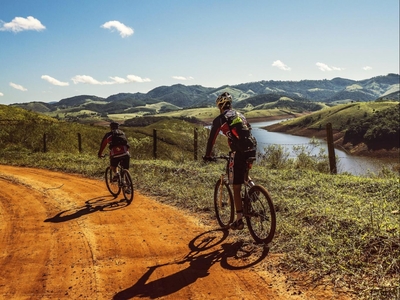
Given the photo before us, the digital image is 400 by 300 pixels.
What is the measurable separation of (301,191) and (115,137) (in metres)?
5.64

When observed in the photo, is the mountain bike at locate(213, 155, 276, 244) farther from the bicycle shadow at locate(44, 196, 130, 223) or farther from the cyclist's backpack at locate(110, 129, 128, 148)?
the cyclist's backpack at locate(110, 129, 128, 148)

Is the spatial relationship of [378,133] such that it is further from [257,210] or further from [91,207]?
[257,210]

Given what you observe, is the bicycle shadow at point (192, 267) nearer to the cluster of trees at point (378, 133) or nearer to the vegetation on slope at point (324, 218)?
the vegetation on slope at point (324, 218)

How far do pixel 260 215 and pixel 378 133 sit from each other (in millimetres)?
92484

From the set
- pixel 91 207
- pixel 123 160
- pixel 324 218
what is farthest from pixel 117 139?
pixel 324 218

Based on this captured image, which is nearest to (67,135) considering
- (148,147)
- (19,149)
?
(19,149)

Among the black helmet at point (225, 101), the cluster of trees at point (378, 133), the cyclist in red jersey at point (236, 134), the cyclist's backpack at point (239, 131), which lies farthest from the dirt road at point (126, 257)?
the cluster of trees at point (378, 133)

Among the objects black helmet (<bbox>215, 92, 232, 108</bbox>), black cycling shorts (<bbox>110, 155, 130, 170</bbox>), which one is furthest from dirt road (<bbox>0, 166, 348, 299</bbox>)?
black helmet (<bbox>215, 92, 232, 108</bbox>)

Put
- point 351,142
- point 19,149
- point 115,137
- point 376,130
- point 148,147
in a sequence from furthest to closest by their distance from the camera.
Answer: point 351,142, point 376,130, point 148,147, point 19,149, point 115,137

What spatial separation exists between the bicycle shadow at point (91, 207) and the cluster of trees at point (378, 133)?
85525 millimetres

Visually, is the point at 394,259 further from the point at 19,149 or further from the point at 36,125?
the point at 36,125

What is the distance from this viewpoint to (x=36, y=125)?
118 ft

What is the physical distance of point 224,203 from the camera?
22.3 ft

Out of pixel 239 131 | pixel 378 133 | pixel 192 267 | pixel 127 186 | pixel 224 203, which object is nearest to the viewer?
pixel 192 267
